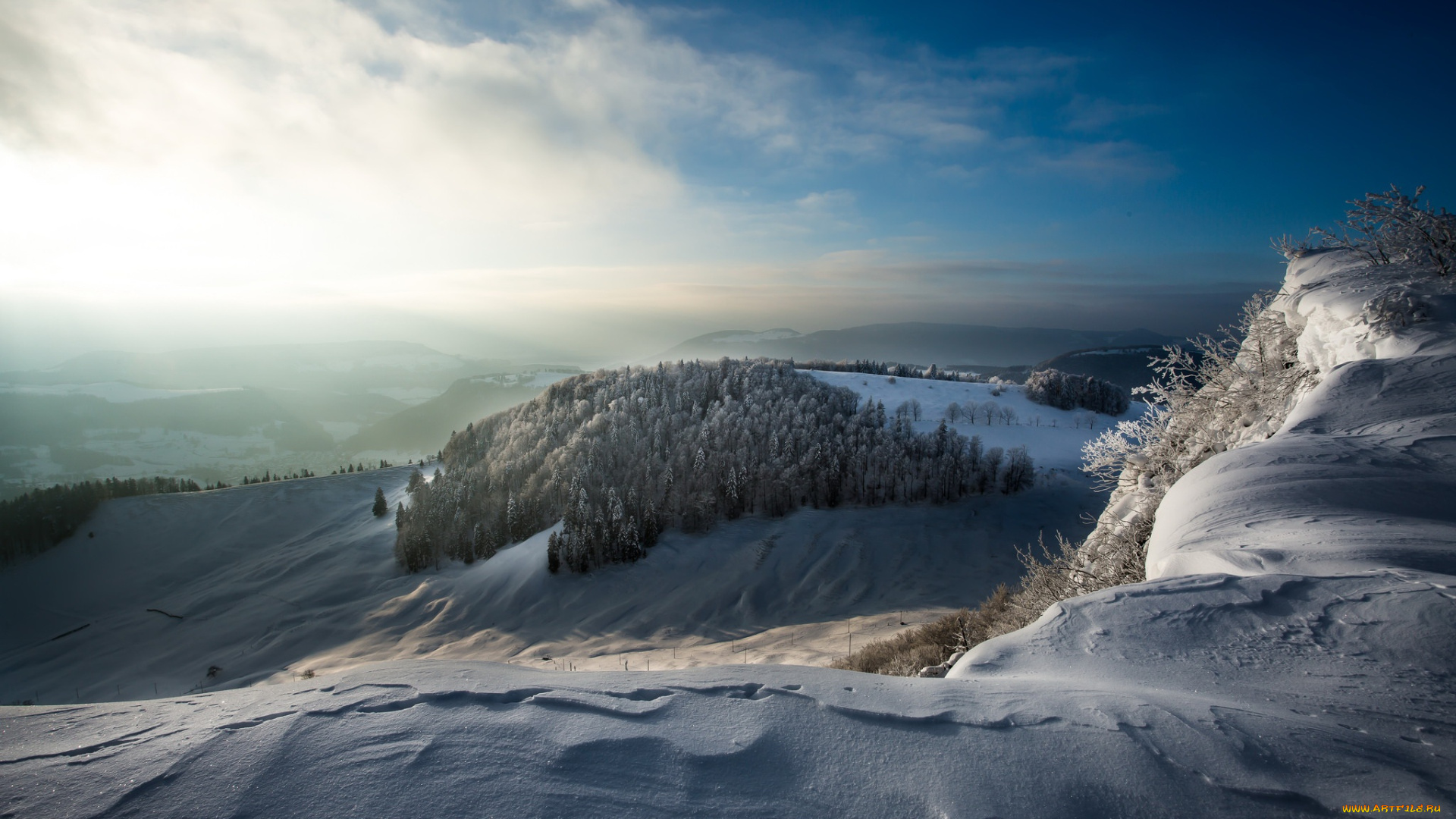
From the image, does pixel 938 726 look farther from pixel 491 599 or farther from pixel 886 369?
pixel 886 369

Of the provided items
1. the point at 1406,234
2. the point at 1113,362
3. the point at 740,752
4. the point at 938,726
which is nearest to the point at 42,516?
the point at 740,752

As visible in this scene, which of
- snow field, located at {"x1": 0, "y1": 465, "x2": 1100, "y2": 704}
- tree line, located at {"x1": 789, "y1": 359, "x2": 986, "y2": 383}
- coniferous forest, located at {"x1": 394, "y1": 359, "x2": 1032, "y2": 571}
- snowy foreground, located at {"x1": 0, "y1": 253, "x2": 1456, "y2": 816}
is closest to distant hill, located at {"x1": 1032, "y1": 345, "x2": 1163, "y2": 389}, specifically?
tree line, located at {"x1": 789, "y1": 359, "x2": 986, "y2": 383}

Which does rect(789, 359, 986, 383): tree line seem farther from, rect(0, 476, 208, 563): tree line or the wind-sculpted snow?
rect(0, 476, 208, 563): tree line

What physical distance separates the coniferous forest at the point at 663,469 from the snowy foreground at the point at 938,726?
40.2 metres

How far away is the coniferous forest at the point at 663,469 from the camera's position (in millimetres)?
46781

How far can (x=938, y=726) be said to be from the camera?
3.37 metres

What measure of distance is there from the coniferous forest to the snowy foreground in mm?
40165

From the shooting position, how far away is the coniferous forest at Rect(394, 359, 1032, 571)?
153 feet

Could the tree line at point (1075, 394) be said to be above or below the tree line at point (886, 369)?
below

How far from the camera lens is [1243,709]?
11.1 feet

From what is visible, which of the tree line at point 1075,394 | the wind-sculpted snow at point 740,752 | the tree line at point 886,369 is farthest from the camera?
the tree line at point 886,369

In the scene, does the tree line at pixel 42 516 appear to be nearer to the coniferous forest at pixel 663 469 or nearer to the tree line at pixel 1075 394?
the coniferous forest at pixel 663 469

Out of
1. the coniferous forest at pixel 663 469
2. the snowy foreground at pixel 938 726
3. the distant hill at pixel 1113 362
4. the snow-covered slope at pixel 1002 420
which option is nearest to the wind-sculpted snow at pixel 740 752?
the snowy foreground at pixel 938 726

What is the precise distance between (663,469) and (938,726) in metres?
48.1
